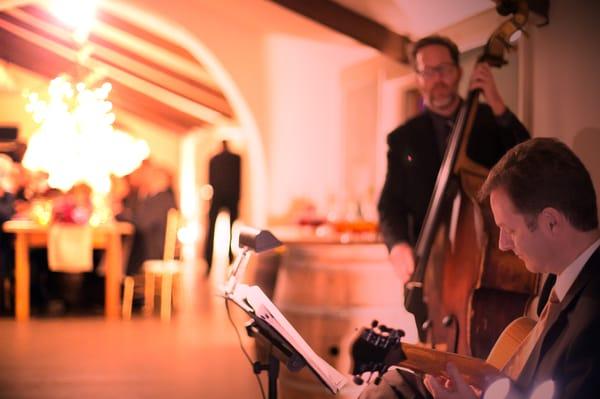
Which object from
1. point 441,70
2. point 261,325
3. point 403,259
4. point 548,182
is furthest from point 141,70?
point 548,182

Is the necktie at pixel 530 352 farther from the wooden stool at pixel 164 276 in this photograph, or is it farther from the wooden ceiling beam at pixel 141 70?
the wooden stool at pixel 164 276

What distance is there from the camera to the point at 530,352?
4.25 ft

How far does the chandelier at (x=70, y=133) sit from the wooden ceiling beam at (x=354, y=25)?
1.05 meters

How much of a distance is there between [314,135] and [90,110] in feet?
5.21

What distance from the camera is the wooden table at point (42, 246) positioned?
3.95 metres

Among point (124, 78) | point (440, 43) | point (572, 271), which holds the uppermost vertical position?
point (124, 78)

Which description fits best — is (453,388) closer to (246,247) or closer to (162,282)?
(246,247)

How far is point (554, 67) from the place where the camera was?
7.03 feet

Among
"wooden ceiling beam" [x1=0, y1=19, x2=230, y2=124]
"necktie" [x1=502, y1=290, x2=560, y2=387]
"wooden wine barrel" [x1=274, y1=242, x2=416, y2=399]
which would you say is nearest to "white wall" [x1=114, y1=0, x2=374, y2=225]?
"wooden ceiling beam" [x1=0, y1=19, x2=230, y2=124]

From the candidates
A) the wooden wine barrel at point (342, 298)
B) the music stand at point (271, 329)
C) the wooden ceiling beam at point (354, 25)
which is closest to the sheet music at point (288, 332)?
the music stand at point (271, 329)

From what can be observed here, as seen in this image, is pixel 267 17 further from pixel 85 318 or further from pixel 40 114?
pixel 85 318

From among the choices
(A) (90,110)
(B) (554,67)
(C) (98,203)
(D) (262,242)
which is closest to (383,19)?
(B) (554,67)

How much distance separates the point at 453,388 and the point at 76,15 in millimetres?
2666

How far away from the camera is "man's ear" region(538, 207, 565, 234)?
1.27 m
